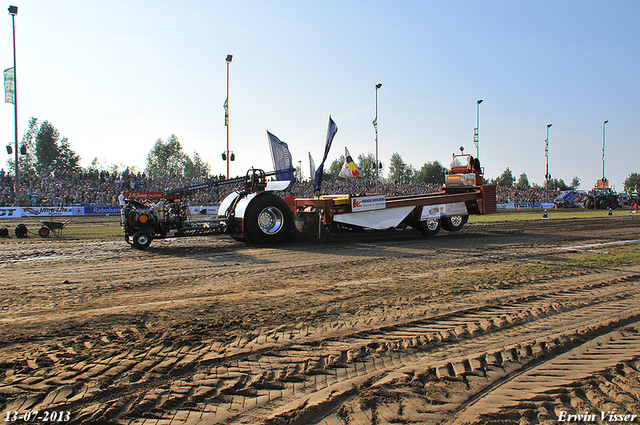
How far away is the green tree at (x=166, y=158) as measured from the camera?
89944 mm

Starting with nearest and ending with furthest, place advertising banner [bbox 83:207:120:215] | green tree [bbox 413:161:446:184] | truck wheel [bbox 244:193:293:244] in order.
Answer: truck wheel [bbox 244:193:293:244] < advertising banner [bbox 83:207:120:215] < green tree [bbox 413:161:446:184]

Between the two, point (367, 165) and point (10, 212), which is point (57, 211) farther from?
point (367, 165)

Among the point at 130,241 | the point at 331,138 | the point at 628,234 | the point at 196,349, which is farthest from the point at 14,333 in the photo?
the point at 628,234


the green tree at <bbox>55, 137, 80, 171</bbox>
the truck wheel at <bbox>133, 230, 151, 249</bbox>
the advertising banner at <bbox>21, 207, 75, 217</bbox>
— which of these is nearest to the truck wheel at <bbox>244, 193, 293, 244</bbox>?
the truck wheel at <bbox>133, 230, 151, 249</bbox>

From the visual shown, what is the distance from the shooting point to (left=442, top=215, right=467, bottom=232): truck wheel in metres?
12.8

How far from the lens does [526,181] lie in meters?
119

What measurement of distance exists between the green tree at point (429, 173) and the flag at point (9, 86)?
74.5 meters

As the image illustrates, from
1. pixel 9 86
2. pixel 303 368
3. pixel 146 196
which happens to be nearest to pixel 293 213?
pixel 146 196

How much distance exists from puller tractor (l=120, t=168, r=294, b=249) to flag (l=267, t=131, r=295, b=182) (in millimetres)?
1004

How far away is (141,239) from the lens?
9.20 metres

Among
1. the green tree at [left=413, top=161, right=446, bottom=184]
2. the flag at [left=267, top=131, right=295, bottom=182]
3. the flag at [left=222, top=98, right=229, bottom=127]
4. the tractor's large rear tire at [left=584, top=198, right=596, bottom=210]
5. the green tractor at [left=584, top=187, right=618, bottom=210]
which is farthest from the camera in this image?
the green tree at [left=413, top=161, right=446, bottom=184]

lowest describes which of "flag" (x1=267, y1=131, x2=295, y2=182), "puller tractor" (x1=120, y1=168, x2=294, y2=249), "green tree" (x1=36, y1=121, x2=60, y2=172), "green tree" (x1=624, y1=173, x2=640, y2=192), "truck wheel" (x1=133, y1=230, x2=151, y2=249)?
"truck wheel" (x1=133, y1=230, x2=151, y2=249)

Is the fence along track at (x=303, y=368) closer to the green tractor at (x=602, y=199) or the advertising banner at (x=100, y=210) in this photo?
the advertising banner at (x=100, y=210)

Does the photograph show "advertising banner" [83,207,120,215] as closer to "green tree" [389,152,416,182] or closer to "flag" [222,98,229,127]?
"flag" [222,98,229,127]
